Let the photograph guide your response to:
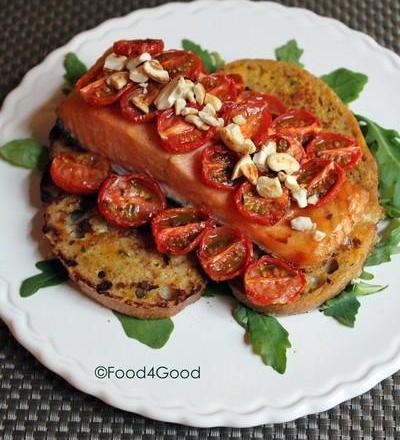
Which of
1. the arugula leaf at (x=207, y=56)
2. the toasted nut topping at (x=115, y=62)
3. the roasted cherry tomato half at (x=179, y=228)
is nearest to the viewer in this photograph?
the roasted cherry tomato half at (x=179, y=228)

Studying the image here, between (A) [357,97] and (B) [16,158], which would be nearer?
(B) [16,158]

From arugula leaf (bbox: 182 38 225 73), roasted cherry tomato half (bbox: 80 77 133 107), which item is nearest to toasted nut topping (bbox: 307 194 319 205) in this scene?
roasted cherry tomato half (bbox: 80 77 133 107)

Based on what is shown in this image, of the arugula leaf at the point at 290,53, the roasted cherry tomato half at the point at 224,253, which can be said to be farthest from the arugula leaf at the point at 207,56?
the roasted cherry tomato half at the point at 224,253

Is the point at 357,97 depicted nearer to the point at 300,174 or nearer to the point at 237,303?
the point at 300,174

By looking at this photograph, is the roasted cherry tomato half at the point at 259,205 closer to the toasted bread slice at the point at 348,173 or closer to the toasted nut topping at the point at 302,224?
the toasted nut topping at the point at 302,224

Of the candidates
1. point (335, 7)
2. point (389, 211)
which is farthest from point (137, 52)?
point (335, 7)

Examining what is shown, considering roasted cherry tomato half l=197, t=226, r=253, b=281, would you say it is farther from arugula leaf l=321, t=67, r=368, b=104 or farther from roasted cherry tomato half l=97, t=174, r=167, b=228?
arugula leaf l=321, t=67, r=368, b=104

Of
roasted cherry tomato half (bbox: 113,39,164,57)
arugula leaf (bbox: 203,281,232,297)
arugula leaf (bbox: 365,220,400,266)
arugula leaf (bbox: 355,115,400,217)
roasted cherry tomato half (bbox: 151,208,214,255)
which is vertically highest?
roasted cherry tomato half (bbox: 113,39,164,57)
